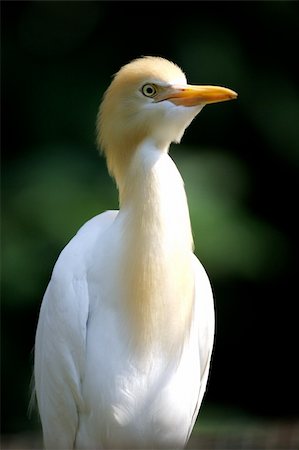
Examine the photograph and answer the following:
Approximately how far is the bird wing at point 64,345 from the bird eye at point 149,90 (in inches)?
10.0

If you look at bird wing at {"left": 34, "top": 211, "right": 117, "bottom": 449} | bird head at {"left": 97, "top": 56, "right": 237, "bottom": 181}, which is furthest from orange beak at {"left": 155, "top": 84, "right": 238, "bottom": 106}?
bird wing at {"left": 34, "top": 211, "right": 117, "bottom": 449}

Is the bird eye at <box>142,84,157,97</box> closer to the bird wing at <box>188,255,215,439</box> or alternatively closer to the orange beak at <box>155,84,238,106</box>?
the orange beak at <box>155,84,238,106</box>

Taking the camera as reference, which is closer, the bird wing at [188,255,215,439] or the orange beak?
the orange beak

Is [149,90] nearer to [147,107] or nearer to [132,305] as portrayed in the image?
[147,107]

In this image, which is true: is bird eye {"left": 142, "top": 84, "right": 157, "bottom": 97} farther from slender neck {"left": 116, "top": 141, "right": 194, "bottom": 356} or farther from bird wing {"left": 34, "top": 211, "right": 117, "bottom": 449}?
bird wing {"left": 34, "top": 211, "right": 117, "bottom": 449}

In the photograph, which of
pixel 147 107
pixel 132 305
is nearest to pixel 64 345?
pixel 132 305

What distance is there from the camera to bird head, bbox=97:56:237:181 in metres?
1.42

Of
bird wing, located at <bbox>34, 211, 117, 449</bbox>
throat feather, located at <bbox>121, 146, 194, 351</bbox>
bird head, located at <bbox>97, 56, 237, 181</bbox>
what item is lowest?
bird wing, located at <bbox>34, 211, 117, 449</bbox>

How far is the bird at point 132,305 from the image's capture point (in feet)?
4.77

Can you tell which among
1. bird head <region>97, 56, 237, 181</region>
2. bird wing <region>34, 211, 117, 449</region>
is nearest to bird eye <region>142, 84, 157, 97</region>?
bird head <region>97, 56, 237, 181</region>

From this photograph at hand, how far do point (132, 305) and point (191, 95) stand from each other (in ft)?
1.08

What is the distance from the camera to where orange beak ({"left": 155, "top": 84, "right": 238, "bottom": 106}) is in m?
1.39

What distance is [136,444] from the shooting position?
1467 mm

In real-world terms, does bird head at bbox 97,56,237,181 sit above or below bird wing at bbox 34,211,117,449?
above
